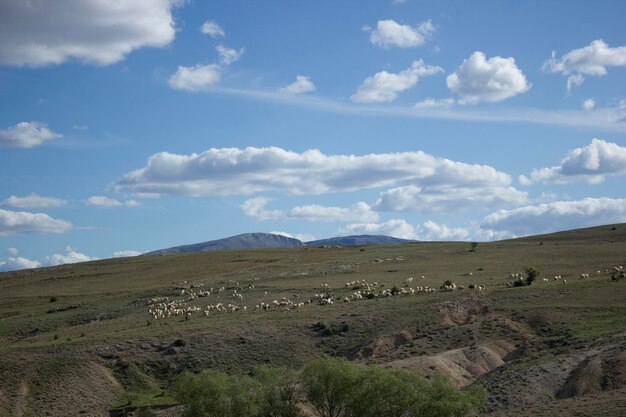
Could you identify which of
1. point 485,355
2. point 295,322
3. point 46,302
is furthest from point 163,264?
point 485,355

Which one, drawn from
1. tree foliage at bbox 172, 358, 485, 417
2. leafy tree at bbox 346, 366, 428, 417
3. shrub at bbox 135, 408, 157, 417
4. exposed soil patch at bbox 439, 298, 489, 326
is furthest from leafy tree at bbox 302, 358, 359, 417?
exposed soil patch at bbox 439, 298, 489, 326

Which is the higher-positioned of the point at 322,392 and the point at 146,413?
the point at 322,392

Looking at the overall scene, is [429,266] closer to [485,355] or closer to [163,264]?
[485,355]

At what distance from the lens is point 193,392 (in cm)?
4716

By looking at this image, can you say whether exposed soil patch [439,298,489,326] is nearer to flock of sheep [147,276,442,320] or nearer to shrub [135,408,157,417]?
flock of sheep [147,276,442,320]

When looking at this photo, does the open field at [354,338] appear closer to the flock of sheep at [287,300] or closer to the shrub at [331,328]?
the shrub at [331,328]

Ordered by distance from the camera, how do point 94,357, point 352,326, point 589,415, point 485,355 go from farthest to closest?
point 352,326
point 94,357
point 485,355
point 589,415

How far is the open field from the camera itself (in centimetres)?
4750

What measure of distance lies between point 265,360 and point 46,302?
1922 inches

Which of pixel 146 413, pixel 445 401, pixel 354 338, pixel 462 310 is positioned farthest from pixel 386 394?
pixel 462 310

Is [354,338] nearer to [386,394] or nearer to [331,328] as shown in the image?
[331,328]

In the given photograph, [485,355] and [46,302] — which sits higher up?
[46,302]

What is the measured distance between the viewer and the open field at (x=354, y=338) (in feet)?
156

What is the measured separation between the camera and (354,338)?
217 ft
